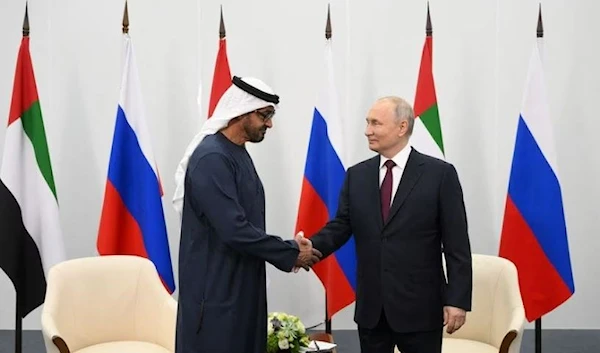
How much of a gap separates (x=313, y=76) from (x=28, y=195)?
6.68 feet

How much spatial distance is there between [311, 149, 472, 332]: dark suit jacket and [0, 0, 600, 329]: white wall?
2.28 m

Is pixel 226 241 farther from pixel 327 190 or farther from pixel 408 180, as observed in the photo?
pixel 327 190

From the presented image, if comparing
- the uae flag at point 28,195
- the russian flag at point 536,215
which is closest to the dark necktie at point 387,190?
the russian flag at point 536,215

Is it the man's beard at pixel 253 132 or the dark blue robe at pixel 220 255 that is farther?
the man's beard at pixel 253 132

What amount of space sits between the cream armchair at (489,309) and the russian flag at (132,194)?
180 centimetres

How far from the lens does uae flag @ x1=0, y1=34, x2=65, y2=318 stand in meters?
4.40

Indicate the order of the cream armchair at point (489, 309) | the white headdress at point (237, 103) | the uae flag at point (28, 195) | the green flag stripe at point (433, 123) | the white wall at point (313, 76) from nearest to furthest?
the white headdress at point (237, 103) < the cream armchair at point (489, 309) < the uae flag at point (28, 195) < the green flag stripe at point (433, 123) < the white wall at point (313, 76)

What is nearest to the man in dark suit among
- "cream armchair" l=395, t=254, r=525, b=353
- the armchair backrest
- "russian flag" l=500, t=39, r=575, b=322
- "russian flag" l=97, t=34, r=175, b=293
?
"cream armchair" l=395, t=254, r=525, b=353

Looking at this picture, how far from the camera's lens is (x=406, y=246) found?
9.69 ft

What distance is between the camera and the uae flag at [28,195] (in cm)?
440

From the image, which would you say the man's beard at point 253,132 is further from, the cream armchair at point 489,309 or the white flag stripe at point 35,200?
the white flag stripe at point 35,200

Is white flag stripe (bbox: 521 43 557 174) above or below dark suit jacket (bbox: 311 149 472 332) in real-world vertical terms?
above

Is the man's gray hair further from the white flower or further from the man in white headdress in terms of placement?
the white flower

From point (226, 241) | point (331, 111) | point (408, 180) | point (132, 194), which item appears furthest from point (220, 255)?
point (331, 111)
